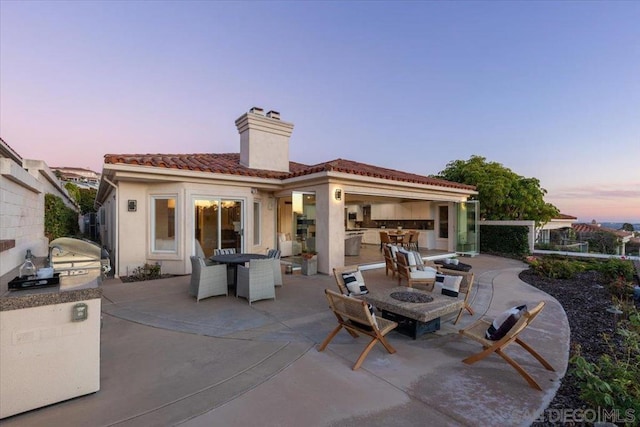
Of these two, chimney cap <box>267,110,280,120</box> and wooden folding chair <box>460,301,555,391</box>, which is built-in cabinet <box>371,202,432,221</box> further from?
wooden folding chair <box>460,301,555,391</box>

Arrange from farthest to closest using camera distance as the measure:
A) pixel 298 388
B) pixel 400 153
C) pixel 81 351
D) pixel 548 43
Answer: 1. pixel 400 153
2. pixel 548 43
3. pixel 298 388
4. pixel 81 351

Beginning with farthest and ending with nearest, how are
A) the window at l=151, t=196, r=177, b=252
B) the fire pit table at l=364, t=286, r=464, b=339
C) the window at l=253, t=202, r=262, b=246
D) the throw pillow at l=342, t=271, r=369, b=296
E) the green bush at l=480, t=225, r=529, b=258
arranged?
the green bush at l=480, t=225, r=529, b=258
the window at l=253, t=202, r=262, b=246
the window at l=151, t=196, r=177, b=252
the throw pillow at l=342, t=271, r=369, b=296
the fire pit table at l=364, t=286, r=464, b=339

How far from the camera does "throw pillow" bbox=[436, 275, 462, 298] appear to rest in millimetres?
5359

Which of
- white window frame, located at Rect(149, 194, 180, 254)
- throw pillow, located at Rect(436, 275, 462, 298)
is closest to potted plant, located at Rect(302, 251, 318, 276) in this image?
white window frame, located at Rect(149, 194, 180, 254)

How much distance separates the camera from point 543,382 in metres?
3.26

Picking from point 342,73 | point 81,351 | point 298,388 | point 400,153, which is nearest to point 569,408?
point 298,388

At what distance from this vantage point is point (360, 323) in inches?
155

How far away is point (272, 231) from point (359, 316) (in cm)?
829

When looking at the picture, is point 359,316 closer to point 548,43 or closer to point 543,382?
point 543,382

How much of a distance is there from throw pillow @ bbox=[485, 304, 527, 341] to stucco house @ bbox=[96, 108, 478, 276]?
19.1 ft

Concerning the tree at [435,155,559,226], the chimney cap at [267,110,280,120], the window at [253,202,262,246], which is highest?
the chimney cap at [267,110,280,120]

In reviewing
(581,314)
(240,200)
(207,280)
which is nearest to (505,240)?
(581,314)

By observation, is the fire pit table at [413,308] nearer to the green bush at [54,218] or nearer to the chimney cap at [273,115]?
the chimney cap at [273,115]

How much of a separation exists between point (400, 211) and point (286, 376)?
14.9 m
